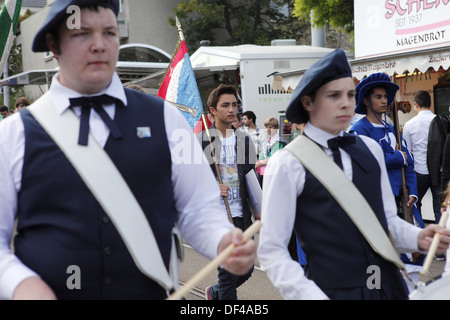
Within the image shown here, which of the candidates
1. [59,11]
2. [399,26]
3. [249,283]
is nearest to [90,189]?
[59,11]

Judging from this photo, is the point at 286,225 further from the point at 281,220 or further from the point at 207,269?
the point at 207,269

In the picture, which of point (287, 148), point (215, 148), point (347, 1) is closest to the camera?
point (287, 148)

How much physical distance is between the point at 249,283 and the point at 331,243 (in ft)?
14.1

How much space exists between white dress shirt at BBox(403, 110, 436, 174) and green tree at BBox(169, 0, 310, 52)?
18.0 m

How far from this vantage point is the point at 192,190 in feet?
7.57

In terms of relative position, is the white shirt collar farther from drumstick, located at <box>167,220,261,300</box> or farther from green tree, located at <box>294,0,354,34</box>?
green tree, located at <box>294,0,354,34</box>

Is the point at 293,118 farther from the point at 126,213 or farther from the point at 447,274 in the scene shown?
the point at 126,213

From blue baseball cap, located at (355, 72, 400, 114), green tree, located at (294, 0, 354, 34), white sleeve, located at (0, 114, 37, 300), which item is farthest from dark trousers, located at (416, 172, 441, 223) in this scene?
green tree, located at (294, 0, 354, 34)

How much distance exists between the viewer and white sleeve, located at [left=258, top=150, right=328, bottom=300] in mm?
2578

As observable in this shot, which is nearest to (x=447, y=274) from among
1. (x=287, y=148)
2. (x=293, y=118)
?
(x=287, y=148)

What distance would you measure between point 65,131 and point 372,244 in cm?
133

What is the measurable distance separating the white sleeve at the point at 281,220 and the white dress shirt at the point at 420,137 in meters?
6.11

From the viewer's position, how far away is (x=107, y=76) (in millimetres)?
2162

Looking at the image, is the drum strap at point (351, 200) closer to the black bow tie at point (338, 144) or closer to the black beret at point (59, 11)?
the black bow tie at point (338, 144)
